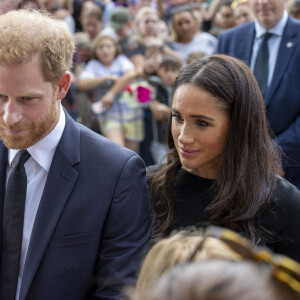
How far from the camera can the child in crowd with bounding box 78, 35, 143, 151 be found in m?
5.98

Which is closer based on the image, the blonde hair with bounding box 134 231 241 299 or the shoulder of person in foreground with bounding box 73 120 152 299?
the blonde hair with bounding box 134 231 241 299

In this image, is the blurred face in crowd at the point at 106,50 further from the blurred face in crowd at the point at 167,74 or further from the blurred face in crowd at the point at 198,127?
the blurred face in crowd at the point at 198,127

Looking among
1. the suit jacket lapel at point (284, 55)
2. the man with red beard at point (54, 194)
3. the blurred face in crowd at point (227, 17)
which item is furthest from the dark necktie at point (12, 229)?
the blurred face in crowd at point (227, 17)

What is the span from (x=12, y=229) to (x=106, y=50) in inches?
179

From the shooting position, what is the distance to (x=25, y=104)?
6.67ft

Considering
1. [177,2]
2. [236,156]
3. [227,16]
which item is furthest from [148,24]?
[236,156]

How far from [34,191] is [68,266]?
0.33 m

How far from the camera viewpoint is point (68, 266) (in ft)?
6.53

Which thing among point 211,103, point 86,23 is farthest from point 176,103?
point 86,23

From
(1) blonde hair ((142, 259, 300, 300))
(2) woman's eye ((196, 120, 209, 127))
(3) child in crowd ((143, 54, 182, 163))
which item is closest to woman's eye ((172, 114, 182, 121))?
(2) woman's eye ((196, 120, 209, 127))

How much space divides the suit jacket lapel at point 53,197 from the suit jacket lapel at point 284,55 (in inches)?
80.5

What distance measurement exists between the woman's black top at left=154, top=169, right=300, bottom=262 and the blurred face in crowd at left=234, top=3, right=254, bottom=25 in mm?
3995

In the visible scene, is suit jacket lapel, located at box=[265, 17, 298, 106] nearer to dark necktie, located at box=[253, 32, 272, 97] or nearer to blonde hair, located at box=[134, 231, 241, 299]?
dark necktie, located at box=[253, 32, 272, 97]

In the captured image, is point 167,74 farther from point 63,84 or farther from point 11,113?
point 11,113
